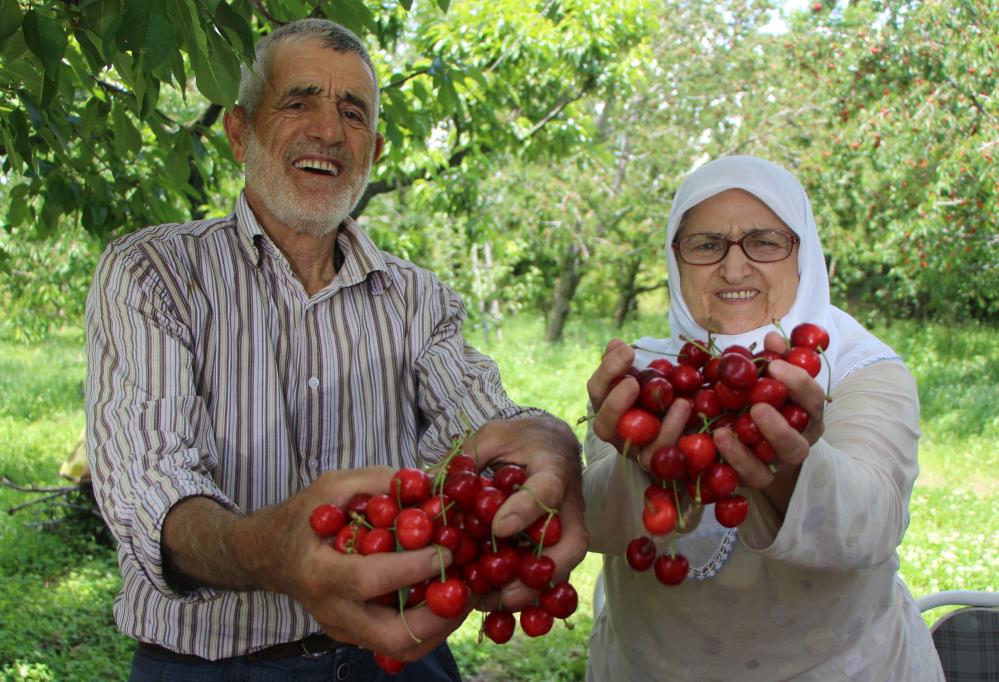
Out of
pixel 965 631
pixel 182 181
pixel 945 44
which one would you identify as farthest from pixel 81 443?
pixel 945 44

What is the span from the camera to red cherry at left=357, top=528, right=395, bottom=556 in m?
1.36

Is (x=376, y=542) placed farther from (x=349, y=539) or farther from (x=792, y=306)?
(x=792, y=306)

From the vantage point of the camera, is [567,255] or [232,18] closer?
[232,18]

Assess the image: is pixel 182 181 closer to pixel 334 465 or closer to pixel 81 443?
pixel 334 465

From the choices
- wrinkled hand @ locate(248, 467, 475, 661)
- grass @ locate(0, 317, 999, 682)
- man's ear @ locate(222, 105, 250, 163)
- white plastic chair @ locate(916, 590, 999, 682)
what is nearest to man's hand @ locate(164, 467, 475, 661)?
wrinkled hand @ locate(248, 467, 475, 661)

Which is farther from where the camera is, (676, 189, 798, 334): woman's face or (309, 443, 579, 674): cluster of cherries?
(676, 189, 798, 334): woman's face

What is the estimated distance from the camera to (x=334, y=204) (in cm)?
220

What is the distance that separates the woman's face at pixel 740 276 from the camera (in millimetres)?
2064

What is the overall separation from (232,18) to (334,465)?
3.37 feet

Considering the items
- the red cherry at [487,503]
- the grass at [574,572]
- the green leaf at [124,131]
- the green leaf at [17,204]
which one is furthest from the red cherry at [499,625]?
the green leaf at [17,204]

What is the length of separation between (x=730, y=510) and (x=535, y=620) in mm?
416

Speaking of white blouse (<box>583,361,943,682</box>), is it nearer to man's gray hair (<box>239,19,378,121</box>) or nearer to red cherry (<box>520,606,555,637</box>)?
red cherry (<box>520,606,555,637</box>)

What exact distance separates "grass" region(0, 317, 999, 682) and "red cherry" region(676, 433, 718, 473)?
7.74ft

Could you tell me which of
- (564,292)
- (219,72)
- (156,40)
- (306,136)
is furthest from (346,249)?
(564,292)
